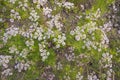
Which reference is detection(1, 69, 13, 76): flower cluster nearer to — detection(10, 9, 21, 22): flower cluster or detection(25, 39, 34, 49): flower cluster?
detection(25, 39, 34, 49): flower cluster

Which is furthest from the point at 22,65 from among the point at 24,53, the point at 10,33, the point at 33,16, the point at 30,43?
the point at 33,16

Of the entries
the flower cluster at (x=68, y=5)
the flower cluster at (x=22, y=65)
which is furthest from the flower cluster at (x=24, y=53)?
the flower cluster at (x=68, y=5)

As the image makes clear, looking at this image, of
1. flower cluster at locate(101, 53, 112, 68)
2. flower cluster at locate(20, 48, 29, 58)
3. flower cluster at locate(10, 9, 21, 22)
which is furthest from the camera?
flower cluster at locate(101, 53, 112, 68)

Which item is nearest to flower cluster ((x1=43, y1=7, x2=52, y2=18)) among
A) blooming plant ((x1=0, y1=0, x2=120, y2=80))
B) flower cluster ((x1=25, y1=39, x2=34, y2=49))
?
blooming plant ((x1=0, y1=0, x2=120, y2=80))

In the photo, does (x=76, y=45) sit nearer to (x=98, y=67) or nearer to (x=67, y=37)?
(x=67, y=37)

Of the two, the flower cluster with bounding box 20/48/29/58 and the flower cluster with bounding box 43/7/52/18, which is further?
the flower cluster with bounding box 43/7/52/18

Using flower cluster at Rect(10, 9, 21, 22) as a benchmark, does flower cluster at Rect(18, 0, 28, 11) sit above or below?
above

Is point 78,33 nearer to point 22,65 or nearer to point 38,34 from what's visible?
point 38,34

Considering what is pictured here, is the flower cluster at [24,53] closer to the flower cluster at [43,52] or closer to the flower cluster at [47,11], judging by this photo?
the flower cluster at [43,52]
